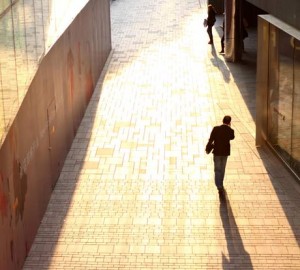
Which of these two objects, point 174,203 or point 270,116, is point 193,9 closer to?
point 270,116

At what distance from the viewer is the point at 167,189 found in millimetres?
13914

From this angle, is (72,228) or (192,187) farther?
(192,187)

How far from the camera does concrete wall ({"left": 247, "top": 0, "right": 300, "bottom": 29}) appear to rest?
1294 centimetres

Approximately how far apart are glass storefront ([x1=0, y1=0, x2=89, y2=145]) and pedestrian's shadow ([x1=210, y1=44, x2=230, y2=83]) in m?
7.80

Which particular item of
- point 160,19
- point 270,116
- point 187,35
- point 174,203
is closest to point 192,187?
point 174,203

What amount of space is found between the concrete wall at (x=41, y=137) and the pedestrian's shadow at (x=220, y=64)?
15.3 ft

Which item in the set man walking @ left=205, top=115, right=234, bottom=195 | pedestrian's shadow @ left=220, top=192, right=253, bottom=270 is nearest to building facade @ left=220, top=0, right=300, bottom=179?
man walking @ left=205, top=115, right=234, bottom=195

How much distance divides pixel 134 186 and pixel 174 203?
3.63 ft

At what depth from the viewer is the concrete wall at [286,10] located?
12.9 meters

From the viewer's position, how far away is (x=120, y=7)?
3484 centimetres

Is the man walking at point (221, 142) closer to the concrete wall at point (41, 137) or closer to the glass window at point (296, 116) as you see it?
the glass window at point (296, 116)

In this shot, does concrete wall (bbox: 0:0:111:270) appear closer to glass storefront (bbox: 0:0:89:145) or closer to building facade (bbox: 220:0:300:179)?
glass storefront (bbox: 0:0:89:145)

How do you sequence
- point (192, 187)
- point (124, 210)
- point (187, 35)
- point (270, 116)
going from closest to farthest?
1. point (124, 210)
2. point (192, 187)
3. point (270, 116)
4. point (187, 35)

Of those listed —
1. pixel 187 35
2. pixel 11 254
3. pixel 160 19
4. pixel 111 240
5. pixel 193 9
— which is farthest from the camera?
pixel 193 9
